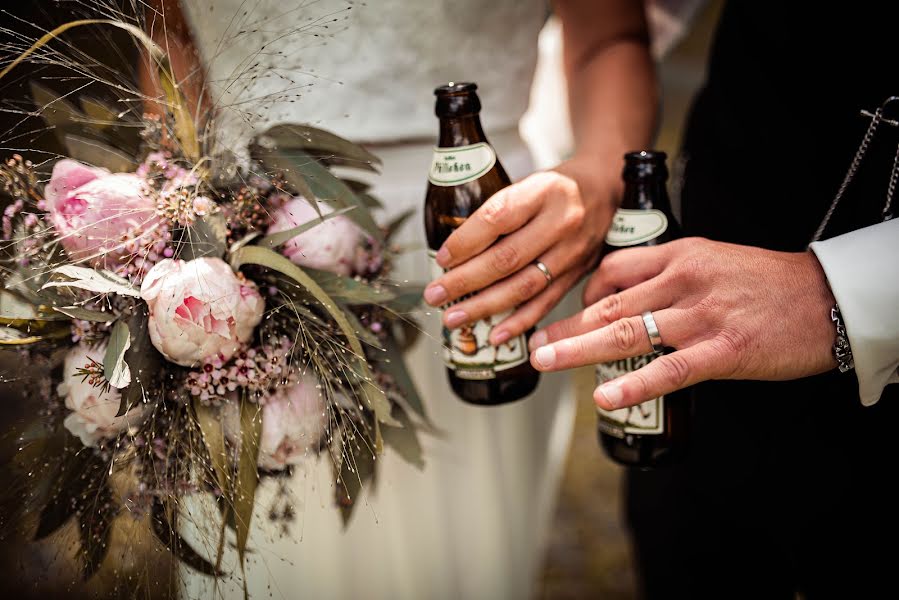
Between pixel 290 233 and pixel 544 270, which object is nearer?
pixel 290 233

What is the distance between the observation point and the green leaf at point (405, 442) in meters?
0.83

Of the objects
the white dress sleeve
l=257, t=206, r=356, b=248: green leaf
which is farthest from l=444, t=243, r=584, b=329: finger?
the white dress sleeve

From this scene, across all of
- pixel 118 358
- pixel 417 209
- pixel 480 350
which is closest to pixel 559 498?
pixel 417 209

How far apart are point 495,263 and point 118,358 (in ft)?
1.43

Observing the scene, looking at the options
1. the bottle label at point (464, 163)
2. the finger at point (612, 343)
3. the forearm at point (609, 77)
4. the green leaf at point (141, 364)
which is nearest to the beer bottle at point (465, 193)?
the bottle label at point (464, 163)

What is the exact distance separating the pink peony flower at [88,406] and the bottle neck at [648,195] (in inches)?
24.9

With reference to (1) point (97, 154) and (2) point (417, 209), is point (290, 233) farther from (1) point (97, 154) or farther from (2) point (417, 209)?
(2) point (417, 209)

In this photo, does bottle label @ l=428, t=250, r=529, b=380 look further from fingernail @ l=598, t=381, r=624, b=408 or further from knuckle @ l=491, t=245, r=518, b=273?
fingernail @ l=598, t=381, r=624, b=408

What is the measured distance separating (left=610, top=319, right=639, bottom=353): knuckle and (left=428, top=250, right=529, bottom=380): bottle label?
0.56 feet

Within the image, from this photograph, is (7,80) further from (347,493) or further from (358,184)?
(347,493)

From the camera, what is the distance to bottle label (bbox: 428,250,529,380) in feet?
2.89

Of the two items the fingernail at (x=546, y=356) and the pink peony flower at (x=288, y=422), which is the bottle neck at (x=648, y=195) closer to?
the fingernail at (x=546, y=356)

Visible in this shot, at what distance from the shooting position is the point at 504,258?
2.77 feet

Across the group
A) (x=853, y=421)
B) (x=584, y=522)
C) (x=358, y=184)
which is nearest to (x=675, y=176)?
(x=853, y=421)
